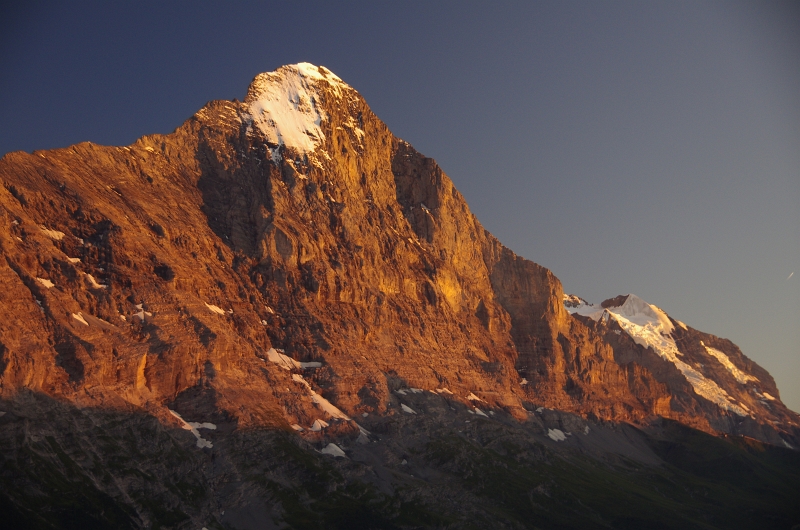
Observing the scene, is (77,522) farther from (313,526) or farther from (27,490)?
(313,526)

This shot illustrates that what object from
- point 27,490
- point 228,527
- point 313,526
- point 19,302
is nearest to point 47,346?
point 19,302

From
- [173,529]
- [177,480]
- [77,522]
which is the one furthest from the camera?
[177,480]

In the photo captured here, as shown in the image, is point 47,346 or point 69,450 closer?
point 69,450

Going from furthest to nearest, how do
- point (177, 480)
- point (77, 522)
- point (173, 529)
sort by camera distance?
point (177, 480)
point (173, 529)
point (77, 522)

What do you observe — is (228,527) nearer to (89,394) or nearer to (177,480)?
(177,480)

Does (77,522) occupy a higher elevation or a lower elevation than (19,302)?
lower

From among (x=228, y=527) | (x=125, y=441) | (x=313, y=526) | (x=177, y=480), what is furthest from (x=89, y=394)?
(x=313, y=526)

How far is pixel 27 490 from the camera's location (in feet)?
556

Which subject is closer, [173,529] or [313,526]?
[173,529]

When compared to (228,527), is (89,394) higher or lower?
higher

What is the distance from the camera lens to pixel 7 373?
601ft

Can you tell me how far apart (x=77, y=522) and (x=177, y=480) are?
2814 centimetres

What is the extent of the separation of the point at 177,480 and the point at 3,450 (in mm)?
34565

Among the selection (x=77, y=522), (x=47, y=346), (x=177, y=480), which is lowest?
(x=77, y=522)
